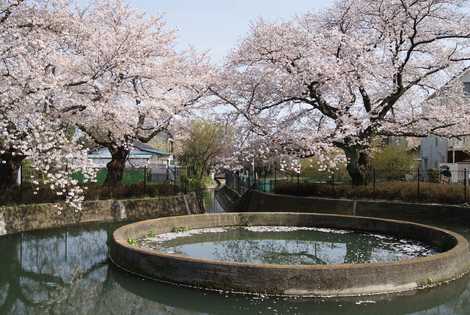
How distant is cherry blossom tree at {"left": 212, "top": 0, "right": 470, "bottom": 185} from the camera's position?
20859 mm

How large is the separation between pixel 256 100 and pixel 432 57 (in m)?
8.32

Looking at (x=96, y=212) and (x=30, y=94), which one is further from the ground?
(x=30, y=94)

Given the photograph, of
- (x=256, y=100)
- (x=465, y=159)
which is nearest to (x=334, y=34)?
(x=256, y=100)

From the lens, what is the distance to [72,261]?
43.5 feet

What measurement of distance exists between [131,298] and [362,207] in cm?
1378

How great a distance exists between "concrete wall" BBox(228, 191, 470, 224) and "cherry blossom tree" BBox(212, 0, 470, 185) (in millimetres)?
2302

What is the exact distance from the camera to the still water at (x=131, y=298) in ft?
28.6

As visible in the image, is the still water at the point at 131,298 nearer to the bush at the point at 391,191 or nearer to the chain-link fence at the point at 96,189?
the chain-link fence at the point at 96,189

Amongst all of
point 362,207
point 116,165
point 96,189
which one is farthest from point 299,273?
point 116,165

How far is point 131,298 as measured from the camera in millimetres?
9562

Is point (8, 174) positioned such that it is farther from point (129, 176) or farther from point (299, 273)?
point (299, 273)

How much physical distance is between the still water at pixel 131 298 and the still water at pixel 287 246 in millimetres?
2151

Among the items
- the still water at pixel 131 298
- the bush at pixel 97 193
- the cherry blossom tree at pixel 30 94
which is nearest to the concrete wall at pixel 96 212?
the bush at pixel 97 193

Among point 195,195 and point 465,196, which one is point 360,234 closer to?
point 465,196
